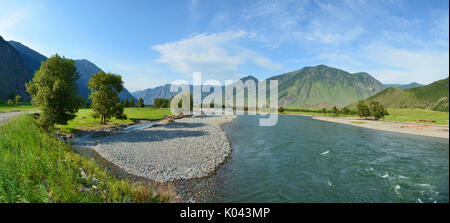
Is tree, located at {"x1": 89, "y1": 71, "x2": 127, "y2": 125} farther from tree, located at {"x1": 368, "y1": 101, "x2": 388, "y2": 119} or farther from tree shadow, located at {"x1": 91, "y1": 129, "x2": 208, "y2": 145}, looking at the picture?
tree, located at {"x1": 368, "y1": 101, "x2": 388, "y2": 119}

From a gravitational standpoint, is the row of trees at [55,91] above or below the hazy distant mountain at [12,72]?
below

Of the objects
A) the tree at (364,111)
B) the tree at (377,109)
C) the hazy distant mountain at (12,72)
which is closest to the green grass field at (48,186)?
the tree at (377,109)

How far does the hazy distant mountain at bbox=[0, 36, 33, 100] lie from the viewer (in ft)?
503

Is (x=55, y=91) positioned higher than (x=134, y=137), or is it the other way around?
(x=55, y=91)

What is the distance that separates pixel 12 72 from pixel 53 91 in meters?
238

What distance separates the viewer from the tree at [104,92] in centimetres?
3791

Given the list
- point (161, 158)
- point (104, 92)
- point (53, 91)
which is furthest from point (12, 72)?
point (161, 158)

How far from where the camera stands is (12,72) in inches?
6718

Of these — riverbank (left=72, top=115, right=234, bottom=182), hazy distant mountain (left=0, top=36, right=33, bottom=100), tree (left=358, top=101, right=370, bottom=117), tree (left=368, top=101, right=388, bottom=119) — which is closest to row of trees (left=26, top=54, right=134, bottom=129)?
riverbank (left=72, top=115, right=234, bottom=182)

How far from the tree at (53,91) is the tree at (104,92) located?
1004cm

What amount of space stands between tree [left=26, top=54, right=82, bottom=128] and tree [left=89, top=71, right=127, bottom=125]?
395 inches

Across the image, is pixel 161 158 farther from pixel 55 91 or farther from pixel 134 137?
pixel 55 91

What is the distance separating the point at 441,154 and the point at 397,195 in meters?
8.73

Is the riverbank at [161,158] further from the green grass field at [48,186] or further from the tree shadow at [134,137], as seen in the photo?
the green grass field at [48,186]
